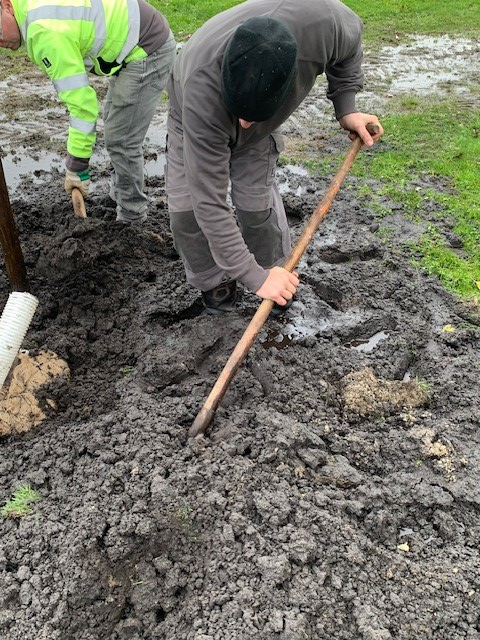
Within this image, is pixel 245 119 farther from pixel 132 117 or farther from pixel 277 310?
pixel 132 117

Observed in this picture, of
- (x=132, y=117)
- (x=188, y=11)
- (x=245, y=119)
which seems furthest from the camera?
(x=188, y=11)

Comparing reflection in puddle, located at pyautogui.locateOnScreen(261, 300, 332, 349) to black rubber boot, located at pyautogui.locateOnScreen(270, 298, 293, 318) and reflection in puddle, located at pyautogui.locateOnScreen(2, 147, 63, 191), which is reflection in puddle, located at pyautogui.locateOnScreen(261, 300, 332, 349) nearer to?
black rubber boot, located at pyautogui.locateOnScreen(270, 298, 293, 318)

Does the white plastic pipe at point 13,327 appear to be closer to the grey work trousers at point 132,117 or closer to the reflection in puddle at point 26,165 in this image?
the grey work trousers at point 132,117

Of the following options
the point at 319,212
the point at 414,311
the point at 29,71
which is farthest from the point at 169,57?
the point at 29,71

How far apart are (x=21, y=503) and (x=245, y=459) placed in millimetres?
1078

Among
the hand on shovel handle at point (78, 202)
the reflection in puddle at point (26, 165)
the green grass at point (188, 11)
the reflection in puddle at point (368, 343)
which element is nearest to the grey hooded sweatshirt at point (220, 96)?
the reflection in puddle at point (368, 343)

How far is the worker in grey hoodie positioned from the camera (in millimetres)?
2254

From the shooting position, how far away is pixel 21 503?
8.86 ft

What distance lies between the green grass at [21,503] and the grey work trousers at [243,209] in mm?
1687

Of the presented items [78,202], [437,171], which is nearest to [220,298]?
[78,202]

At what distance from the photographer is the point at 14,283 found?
363 cm

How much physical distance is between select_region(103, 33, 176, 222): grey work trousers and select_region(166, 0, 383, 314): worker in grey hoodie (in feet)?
3.07

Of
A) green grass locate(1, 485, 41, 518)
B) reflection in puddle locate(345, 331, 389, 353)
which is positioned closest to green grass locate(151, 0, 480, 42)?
reflection in puddle locate(345, 331, 389, 353)

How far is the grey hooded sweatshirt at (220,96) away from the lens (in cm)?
259
